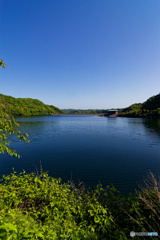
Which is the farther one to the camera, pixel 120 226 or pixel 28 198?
pixel 28 198

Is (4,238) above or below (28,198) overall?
above

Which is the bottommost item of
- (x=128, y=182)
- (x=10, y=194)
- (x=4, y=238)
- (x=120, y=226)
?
(x=128, y=182)

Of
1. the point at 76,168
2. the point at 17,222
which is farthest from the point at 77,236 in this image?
the point at 76,168

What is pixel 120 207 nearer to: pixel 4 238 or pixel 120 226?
pixel 120 226

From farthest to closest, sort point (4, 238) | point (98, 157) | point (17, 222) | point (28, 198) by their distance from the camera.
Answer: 1. point (98, 157)
2. point (28, 198)
3. point (17, 222)
4. point (4, 238)

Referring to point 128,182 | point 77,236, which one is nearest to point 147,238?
point 77,236

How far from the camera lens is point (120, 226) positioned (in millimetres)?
6223

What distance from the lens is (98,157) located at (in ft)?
73.4

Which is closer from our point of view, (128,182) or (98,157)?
(128,182)

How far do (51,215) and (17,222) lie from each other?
7.91 ft

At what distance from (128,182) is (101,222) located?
966 cm

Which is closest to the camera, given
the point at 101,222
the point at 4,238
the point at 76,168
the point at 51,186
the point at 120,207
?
the point at 4,238

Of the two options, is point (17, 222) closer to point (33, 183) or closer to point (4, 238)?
point (4, 238)

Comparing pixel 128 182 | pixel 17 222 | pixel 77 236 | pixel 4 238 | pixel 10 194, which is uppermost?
pixel 4 238
